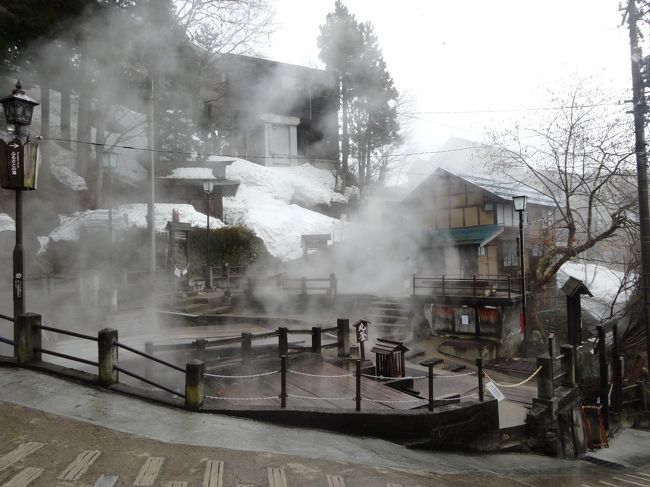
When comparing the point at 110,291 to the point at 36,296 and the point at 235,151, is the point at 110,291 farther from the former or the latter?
the point at 235,151

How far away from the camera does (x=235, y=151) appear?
26.1 m

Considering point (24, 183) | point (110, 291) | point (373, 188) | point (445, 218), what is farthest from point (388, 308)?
point (373, 188)

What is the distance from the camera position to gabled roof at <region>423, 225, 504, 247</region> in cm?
1631

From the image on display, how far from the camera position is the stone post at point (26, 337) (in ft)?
17.2

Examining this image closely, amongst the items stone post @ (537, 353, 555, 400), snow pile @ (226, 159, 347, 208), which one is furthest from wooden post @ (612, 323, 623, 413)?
snow pile @ (226, 159, 347, 208)

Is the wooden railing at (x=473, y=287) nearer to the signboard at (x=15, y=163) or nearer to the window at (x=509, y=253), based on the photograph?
the window at (x=509, y=253)

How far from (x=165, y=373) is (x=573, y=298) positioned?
7.86 metres

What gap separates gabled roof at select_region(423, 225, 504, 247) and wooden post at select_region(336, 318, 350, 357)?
33.8 feet

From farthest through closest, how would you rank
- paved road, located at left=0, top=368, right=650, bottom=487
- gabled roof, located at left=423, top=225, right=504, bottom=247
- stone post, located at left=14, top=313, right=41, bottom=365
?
gabled roof, located at left=423, top=225, right=504, bottom=247, stone post, located at left=14, top=313, right=41, bottom=365, paved road, located at left=0, top=368, right=650, bottom=487

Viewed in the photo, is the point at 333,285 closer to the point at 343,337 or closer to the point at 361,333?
the point at 343,337

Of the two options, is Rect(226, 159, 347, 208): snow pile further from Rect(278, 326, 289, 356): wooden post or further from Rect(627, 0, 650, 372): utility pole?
Rect(627, 0, 650, 372): utility pole

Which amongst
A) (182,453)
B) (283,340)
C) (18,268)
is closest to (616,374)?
(283,340)

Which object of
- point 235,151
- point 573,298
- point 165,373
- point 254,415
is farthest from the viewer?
point 235,151

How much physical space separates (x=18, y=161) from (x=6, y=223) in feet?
34.9
